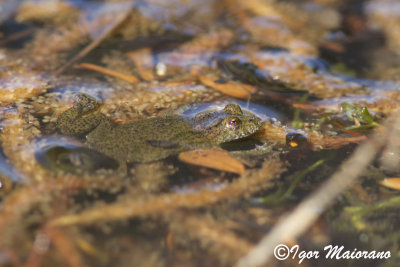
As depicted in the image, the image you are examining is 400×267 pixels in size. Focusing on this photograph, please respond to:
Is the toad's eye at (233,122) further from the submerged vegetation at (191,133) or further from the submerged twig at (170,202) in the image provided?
the submerged twig at (170,202)

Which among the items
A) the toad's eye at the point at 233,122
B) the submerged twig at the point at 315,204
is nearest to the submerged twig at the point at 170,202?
the submerged twig at the point at 315,204

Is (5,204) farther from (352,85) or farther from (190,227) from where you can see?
(352,85)

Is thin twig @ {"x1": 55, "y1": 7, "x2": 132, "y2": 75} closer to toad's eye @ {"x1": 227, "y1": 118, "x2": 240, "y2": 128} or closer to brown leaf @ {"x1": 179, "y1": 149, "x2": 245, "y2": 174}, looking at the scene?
brown leaf @ {"x1": 179, "y1": 149, "x2": 245, "y2": 174}

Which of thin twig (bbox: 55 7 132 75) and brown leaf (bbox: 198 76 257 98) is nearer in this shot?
brown leaf (bbox: 198 76 257 98)

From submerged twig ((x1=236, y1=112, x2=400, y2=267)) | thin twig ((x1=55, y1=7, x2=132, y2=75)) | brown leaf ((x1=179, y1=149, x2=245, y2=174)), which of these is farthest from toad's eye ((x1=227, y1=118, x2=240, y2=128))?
thin twig ((x1=55, y1=7, x2=132, y2=75))

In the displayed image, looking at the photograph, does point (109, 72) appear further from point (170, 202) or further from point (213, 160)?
point (170, 202)

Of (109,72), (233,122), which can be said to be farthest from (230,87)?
(109,72)
